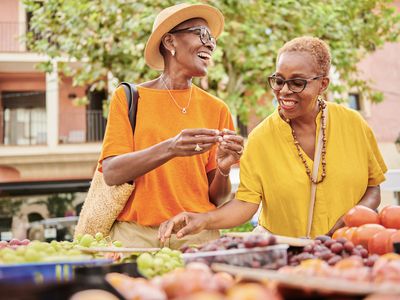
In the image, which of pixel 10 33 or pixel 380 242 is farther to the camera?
pixel 10 33

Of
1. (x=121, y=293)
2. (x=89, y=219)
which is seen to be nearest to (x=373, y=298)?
(x=121, y=293)

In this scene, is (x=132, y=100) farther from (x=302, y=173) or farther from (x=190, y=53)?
(x=302, y=173)

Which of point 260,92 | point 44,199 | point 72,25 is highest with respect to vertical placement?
point 72,25

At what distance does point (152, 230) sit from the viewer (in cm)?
296

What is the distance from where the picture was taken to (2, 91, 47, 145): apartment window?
1838 cm

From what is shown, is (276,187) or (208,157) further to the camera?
(208,157)

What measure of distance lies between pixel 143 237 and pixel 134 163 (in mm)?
428

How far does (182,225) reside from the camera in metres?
2.69

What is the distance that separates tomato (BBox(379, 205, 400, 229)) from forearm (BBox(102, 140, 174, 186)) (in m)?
1.02

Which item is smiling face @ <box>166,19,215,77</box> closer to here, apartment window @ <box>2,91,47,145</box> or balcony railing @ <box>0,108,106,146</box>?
balcony railing @ <box>0,108,106,146</box>

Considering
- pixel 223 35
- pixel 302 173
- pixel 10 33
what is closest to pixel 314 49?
pixel 302 173

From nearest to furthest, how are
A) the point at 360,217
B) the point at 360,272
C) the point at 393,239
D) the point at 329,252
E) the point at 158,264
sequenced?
the point at 360,272, the point at 158,264, the point at 329,252, the point at 393,239, the point at 360,217

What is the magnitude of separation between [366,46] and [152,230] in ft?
31.5

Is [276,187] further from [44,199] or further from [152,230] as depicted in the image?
[44,199]
